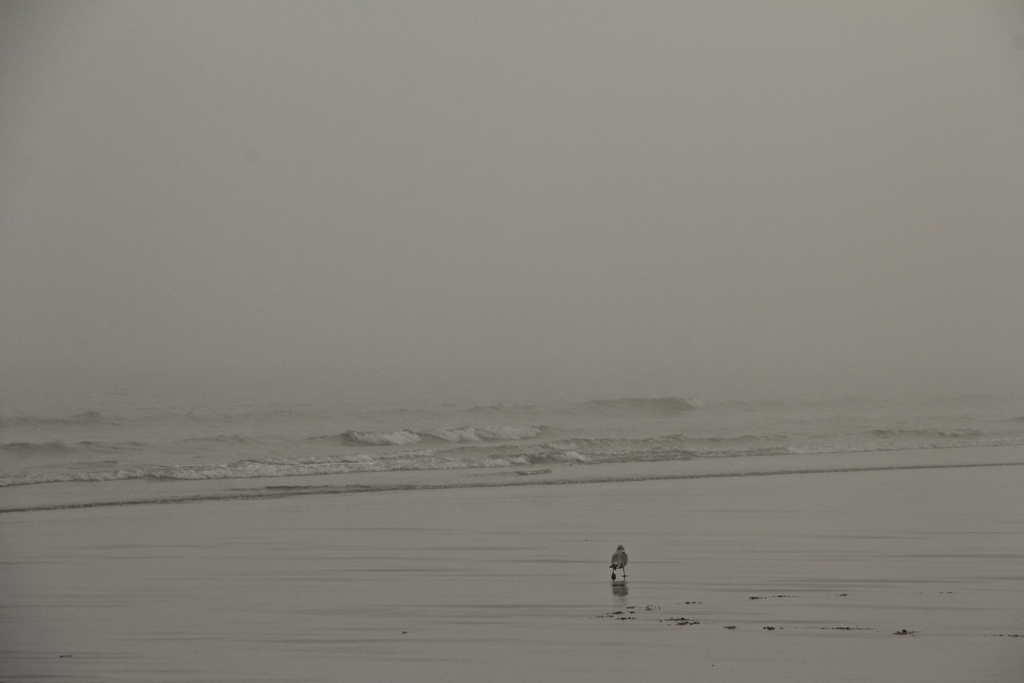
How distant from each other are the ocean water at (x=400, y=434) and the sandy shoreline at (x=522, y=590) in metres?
5.18

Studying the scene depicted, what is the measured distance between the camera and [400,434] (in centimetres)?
Answer: 3353

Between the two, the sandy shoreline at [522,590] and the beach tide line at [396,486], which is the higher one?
the beach tide line at [396,486]

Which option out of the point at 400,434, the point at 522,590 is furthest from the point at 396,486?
the point at 400,434

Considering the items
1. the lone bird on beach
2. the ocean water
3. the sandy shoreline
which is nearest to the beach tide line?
the ocean water

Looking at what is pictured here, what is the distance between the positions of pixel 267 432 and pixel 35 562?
23.7 m

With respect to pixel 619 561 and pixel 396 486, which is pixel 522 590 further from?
pixel 396 486

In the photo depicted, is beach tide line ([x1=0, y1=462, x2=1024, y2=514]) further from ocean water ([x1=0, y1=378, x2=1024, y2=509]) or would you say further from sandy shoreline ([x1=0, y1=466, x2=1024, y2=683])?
sandy shoreline ([x1=0, y1=466, x2=1024, y2=683])

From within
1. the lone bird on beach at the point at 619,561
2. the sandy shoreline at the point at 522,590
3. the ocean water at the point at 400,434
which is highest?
the ocean water at the point at 400,434

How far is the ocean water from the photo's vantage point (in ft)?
75.2

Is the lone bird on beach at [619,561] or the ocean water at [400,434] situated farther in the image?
the ocean water at [400,434]

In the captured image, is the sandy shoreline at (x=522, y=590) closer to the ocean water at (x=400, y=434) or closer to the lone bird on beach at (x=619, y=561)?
the lone bird on beach at (x=619, y=561)

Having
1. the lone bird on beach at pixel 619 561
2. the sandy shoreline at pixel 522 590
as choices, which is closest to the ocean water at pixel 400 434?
the sandy shoreline at pixel 522 590

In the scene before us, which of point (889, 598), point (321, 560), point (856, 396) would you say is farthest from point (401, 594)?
point (856, 396)

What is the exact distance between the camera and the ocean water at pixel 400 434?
22.9 m
